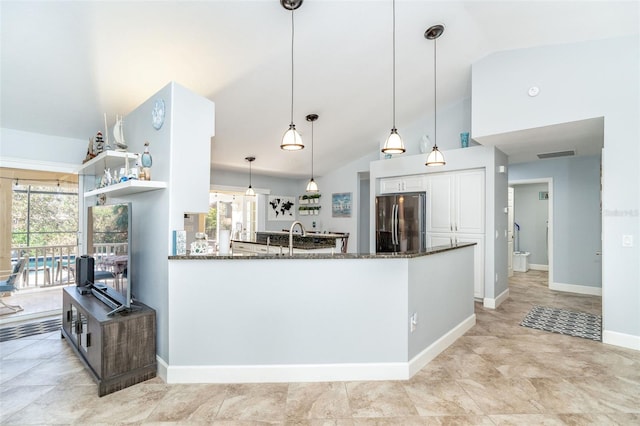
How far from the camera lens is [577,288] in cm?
550

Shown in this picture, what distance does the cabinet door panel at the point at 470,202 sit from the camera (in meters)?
4.70

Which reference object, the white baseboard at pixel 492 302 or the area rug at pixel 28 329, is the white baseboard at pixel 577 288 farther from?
the area rug at pixel 28 329

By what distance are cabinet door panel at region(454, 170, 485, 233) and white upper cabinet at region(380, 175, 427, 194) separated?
0.59m

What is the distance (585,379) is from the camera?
99.7 inches

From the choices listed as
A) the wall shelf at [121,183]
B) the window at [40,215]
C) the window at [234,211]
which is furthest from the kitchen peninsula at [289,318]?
the window at [234,211]

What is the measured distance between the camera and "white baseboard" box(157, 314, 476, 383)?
2.43m

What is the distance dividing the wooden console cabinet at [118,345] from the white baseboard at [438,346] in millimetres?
2096

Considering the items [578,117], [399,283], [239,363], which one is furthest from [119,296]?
[578,117]

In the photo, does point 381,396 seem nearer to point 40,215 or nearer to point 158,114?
point 158,114

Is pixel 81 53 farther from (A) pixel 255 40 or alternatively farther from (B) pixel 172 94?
(A) pixel 255 40

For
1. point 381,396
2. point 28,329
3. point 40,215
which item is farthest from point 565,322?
point 40,215

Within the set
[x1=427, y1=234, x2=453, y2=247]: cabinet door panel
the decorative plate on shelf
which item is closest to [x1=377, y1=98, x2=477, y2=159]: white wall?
[x1=427, y1=234, x2=453, y2=247]: cabinet door panel

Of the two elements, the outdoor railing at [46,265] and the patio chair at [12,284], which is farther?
the outdoor railing at [46,265]

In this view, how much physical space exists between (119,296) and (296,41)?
291 cm
